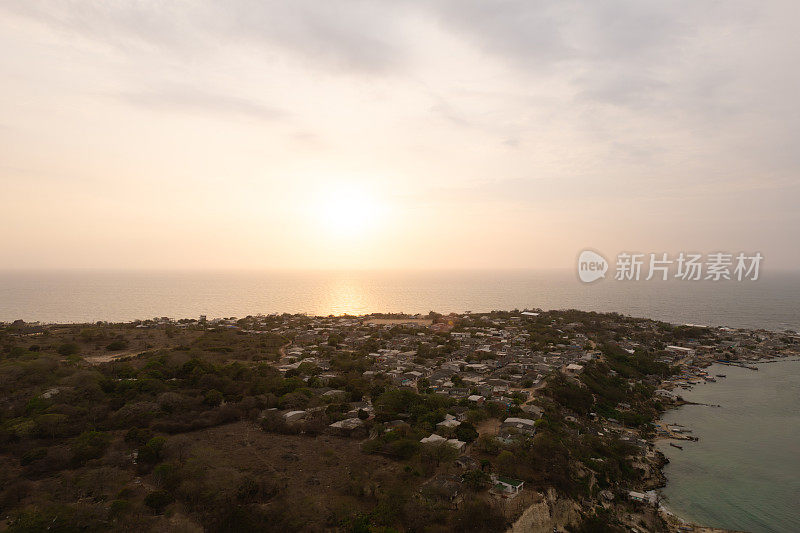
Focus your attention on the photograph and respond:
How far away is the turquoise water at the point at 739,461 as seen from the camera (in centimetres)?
2602

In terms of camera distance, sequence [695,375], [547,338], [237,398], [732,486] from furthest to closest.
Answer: [547,338]
[695,375]
[237,398]
[732,486]

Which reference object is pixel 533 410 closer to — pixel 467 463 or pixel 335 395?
pixel 467 463

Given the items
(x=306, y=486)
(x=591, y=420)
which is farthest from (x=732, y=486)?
(x=306, y=486)

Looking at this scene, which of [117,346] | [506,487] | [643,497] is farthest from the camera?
[117,346]

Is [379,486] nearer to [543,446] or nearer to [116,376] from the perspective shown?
[543,446]

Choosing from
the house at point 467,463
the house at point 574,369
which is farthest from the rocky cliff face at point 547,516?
the house at point 574,369

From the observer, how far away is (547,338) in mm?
63625

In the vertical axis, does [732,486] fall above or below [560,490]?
below

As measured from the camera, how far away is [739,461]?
108 ft

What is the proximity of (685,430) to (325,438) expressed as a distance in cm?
3728

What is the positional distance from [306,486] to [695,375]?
2538 inches

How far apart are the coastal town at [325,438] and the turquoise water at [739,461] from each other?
6.08ft

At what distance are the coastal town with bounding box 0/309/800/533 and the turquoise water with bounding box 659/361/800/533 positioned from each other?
1854 millimetres

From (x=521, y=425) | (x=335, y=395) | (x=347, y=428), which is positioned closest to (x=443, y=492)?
(x=347, y=428)
